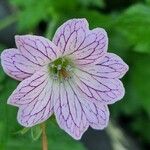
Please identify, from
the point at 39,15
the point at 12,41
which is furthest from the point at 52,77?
the point at 12,41

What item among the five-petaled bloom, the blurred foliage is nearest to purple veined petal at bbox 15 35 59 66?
the five-petaled bloom

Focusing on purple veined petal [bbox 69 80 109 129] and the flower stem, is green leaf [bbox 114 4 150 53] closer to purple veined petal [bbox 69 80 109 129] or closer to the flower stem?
purple veined petal [bbox 69 80 109 129]

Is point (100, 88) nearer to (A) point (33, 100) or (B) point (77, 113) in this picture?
(B) point (77, 113)

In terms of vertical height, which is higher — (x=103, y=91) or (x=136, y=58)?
(x=103, y=91)

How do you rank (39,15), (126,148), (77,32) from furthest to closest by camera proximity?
1. (126,148)
2. (39,15)
3. (77,32)

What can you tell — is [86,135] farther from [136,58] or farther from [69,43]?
[69,43]

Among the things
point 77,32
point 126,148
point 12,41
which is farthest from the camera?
point 12,41

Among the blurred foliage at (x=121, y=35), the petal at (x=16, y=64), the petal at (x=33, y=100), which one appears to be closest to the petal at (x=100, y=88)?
the petal at (x=33, y=100)
